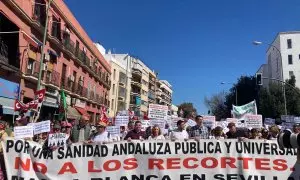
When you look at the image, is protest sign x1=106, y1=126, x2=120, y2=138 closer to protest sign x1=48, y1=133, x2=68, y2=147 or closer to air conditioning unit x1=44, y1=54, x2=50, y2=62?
protest sign x1=48, y1=133, x2=68, y2=147

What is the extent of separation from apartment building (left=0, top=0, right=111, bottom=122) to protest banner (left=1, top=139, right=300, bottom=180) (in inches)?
570

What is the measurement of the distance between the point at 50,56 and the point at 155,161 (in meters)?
24.1

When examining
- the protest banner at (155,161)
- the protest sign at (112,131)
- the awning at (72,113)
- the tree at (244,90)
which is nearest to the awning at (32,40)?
the awning at (72,113)

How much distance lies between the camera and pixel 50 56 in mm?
30328

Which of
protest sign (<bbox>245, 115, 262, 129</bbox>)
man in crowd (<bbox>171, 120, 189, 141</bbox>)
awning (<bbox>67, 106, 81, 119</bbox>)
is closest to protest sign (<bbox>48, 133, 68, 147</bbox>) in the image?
man in crowd (<bbox>171, 120, 189, 141</bbox>)

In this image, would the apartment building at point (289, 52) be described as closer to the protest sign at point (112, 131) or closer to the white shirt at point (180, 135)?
the protest sign at point (112, 131)

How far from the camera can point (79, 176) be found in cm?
760

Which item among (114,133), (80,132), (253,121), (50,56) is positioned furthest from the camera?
(50,56)

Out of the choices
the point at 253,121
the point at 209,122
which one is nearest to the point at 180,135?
the point at 253,121

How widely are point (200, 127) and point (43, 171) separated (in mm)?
3730

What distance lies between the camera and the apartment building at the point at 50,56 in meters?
23.1

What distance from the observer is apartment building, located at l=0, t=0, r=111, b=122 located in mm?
23109

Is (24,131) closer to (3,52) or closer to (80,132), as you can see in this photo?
(80,132)

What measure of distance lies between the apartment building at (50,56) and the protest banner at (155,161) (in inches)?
570
